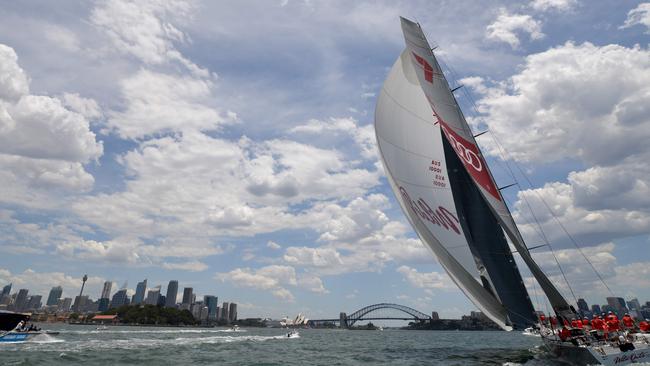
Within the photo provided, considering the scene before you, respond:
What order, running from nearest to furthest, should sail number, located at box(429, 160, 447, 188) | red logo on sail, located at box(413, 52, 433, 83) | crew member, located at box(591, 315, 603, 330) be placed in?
crew member, located at box(591, 315, 603, 330) < sail number, located at box(429, 160, 447, 188) < red logo on sail, located at box(413, 52, 433, 83)

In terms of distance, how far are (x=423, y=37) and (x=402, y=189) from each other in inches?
377

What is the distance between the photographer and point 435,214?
20359 millimetres

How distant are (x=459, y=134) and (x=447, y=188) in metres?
2.94

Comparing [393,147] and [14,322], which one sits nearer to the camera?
[393,147]

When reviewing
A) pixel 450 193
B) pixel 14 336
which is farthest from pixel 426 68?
pixel 14 336

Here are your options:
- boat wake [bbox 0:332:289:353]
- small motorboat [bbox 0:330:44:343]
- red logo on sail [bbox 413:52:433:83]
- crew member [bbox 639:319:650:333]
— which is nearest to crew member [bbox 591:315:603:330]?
crew member [bbox 639:319:650:333]

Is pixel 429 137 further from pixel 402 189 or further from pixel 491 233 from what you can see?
pixel 491 233

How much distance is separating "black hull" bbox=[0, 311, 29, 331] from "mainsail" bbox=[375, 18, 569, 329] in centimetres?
3191

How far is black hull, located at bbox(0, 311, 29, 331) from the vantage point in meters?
31.3

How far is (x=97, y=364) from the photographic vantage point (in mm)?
20875

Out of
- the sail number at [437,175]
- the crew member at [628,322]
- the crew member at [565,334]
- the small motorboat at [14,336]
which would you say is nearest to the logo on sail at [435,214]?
the sail number at [437,175]

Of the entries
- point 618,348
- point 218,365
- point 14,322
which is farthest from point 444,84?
point 14,322

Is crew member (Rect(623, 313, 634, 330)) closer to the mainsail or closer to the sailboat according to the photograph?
the sailboat

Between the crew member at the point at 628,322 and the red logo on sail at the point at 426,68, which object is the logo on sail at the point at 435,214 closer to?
the red logo on sail at the point at 426,68
